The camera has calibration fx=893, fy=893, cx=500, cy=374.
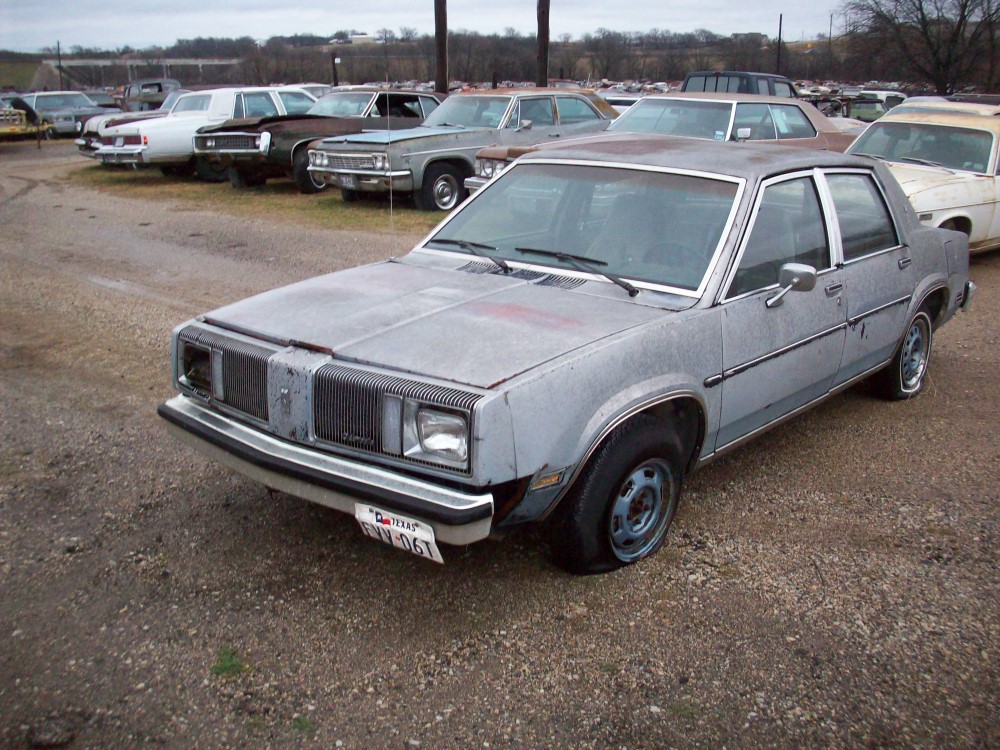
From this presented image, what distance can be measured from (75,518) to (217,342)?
1132 millimetres

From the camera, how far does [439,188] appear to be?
12539 mm

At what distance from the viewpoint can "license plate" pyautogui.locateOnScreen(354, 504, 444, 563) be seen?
289 centimetres

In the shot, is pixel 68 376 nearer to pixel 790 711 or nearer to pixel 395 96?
pixel 790 711

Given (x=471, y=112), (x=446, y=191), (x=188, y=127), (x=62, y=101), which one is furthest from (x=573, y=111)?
(x=62, y=101)

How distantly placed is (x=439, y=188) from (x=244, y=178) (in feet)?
16.7

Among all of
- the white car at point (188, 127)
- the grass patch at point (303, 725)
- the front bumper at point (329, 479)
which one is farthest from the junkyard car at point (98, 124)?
the grass patch at point (303, 725)

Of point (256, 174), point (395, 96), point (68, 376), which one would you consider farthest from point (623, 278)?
point (256, 174)

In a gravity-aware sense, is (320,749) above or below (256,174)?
below

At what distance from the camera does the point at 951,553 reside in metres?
3.63

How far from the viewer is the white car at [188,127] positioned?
1591 cm

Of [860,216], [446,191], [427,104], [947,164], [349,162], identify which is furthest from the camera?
[427,104]

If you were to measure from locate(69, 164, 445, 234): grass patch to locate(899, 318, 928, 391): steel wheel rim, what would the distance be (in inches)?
235

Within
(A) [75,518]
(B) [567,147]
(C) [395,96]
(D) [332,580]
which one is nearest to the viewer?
(D) [332,580]

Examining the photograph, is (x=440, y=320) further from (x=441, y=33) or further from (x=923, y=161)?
(x=441, y=33)
